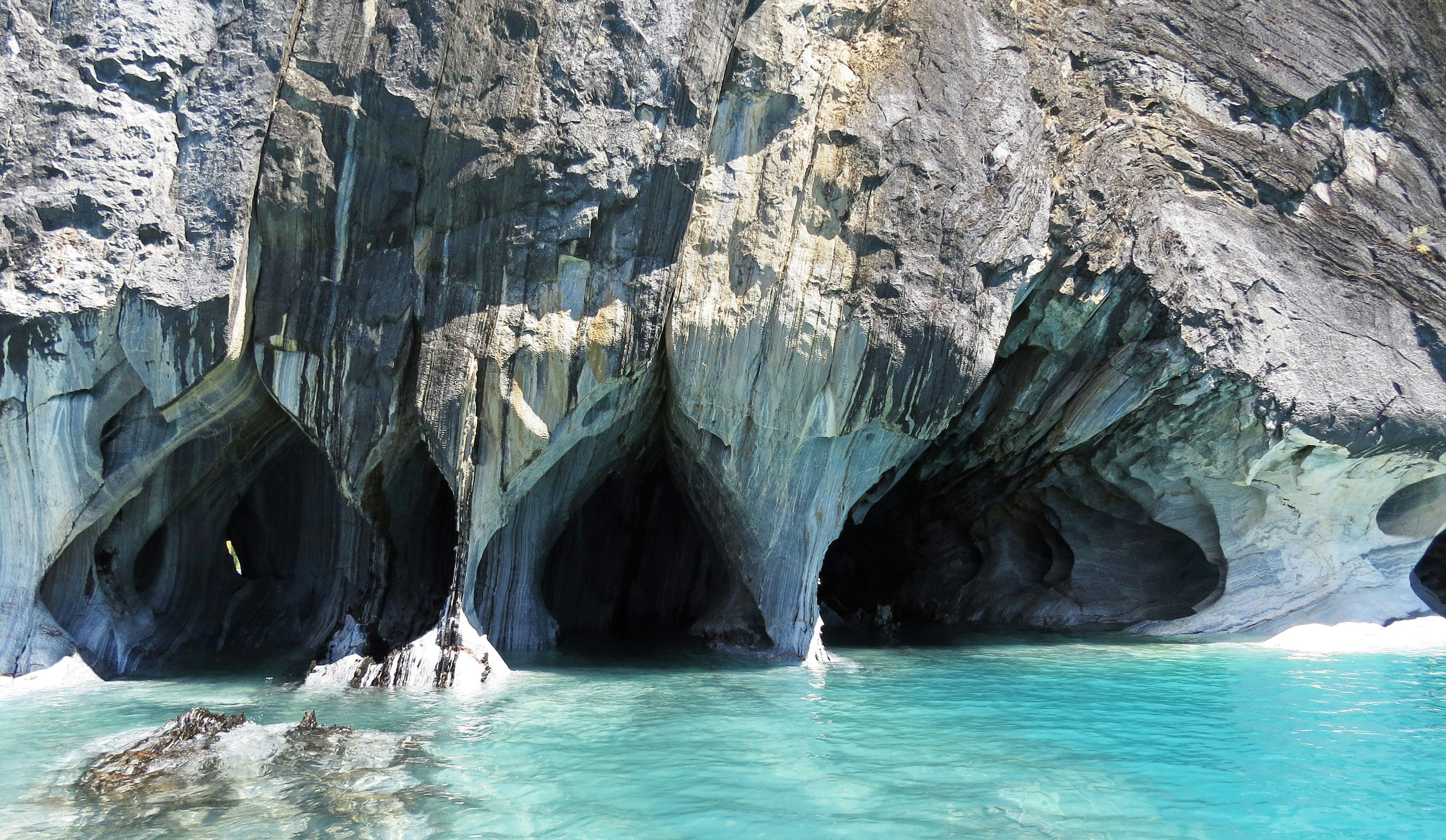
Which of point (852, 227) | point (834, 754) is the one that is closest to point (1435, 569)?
point (852, 227)

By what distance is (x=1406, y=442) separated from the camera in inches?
440

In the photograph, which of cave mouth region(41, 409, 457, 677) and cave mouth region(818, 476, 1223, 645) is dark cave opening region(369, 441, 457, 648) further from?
cave mouth region(818, 476, 1223, 645)

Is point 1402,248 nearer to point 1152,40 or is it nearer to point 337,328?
point 1152,40

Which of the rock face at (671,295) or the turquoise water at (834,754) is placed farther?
the rock face at (671,295)

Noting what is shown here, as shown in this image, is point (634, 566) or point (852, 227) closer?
point (852, 227)

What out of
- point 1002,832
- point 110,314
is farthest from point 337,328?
point 1002,832

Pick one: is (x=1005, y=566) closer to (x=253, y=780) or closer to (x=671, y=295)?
(x=671, y=295)

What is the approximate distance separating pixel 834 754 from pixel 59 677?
6698mm

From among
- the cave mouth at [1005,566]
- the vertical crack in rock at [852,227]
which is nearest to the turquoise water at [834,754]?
the vertical crack in rock at [852,227]

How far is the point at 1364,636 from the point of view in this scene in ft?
38.3

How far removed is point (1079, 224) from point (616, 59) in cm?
495

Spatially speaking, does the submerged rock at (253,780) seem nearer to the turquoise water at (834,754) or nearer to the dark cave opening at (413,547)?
the turquoise water at (834,754)

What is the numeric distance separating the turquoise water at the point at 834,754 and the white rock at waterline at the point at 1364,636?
7.07ft

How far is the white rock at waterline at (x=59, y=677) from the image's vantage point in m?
8.16
